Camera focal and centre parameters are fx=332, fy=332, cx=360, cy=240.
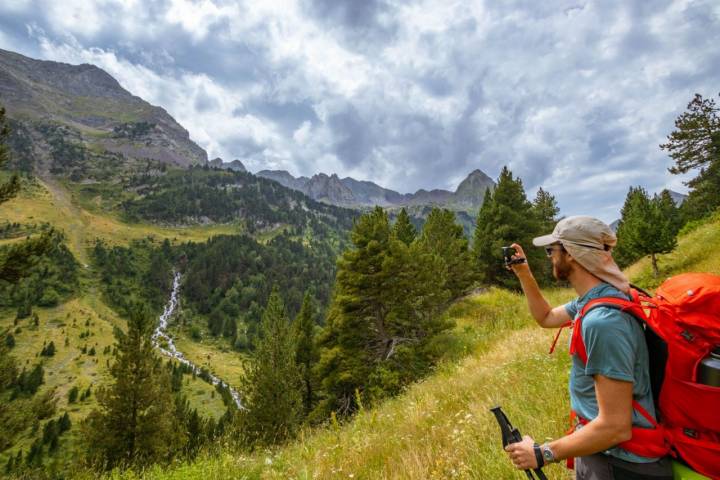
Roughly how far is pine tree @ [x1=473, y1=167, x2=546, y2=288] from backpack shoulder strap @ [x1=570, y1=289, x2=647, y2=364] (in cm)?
2626

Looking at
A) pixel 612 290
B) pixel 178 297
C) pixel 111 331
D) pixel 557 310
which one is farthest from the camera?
pixel 178 297

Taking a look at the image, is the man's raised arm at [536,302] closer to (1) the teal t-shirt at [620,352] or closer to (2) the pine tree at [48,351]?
(1) the teal t-shirt at [620,352]

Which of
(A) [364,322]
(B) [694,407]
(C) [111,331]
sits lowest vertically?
(C) [111,331]

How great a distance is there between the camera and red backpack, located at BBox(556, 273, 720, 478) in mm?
1731

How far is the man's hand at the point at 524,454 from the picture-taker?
6.98 feet

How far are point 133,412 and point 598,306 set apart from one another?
2856 cm

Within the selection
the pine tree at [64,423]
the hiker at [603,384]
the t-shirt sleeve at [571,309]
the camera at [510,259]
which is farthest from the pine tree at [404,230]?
the pine tree at [64,423]

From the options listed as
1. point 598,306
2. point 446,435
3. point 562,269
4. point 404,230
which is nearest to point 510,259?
point 562,269

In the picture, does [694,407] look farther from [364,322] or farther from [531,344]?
[364,322]

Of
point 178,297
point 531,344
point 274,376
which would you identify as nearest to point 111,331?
point 178,297

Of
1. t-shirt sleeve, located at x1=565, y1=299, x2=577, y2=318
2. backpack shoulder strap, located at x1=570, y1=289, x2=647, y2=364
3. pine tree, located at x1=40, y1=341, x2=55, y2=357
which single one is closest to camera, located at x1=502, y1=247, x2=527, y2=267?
t-shirt sleeve, located at x1=565, y1=299, x2=577, y2=318

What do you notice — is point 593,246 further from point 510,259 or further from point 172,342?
point 172,342

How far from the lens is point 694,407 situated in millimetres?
1774

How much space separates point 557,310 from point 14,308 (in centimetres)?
18952
